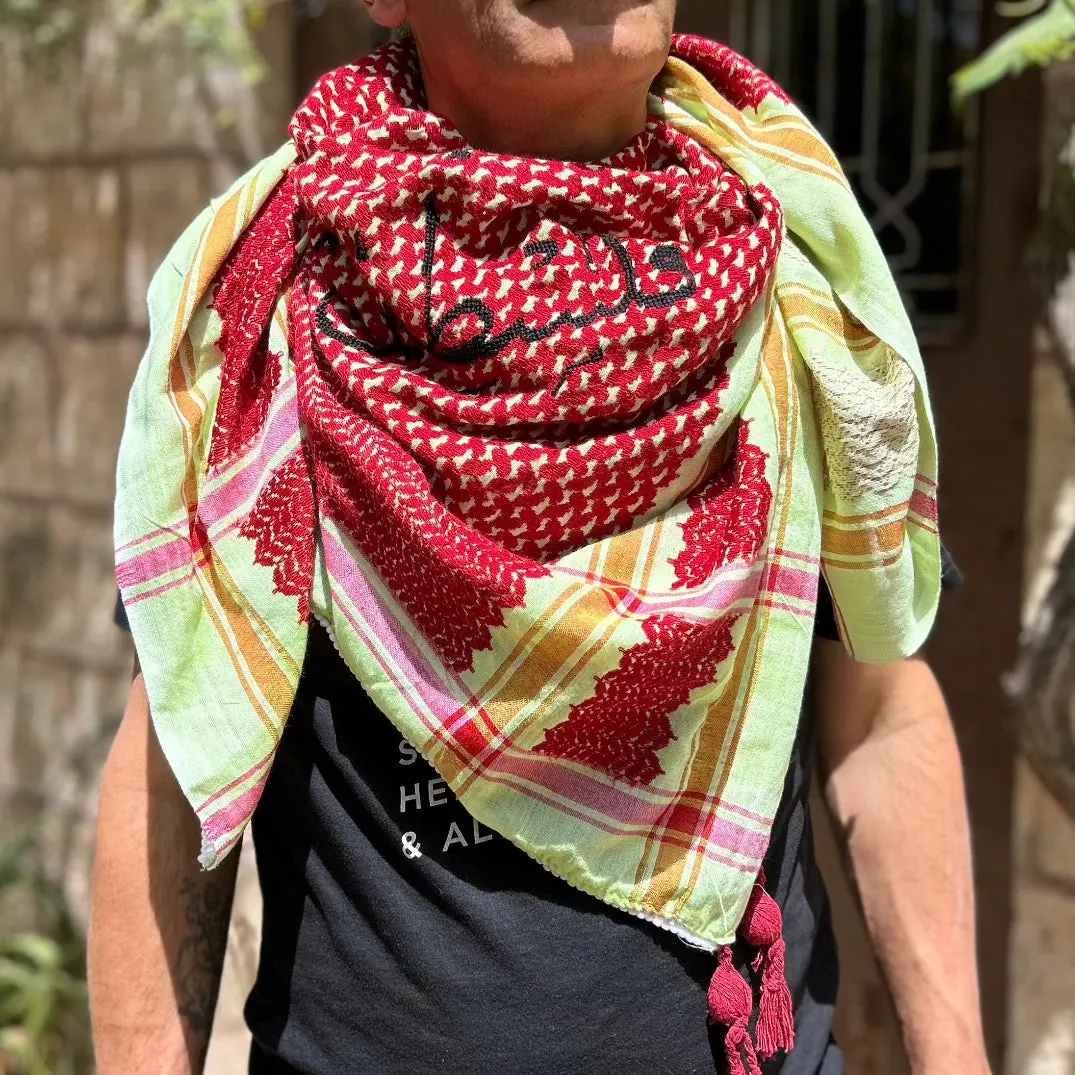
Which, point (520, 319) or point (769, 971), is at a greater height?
point (520, 319)

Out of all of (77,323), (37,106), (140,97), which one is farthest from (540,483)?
(37,106)

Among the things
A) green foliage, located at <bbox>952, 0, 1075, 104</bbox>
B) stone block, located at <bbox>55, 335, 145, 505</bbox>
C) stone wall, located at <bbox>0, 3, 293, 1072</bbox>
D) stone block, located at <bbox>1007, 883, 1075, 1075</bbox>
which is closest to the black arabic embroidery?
green foliage, located at <bbox>952, 0, 1075, 104</bbox>

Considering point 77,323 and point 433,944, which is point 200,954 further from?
point 77,323

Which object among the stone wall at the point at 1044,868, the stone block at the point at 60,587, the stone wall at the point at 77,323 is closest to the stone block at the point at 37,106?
the stone wall at the point at 77,323

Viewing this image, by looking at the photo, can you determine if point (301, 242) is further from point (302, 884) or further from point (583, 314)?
point (302, 884)

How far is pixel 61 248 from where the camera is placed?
3.04m

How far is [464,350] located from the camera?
1.09 metres

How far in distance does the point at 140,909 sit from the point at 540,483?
58 cm

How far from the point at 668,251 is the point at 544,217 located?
12 centimetres

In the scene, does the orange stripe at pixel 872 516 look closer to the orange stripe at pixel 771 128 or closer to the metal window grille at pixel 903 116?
the orange stripe at pixel 771 128

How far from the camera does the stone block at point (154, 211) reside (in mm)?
2727

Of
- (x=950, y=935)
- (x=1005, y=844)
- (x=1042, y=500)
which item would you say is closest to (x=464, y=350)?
(x=950, y=935)

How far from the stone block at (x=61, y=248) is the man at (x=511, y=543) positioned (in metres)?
1.88

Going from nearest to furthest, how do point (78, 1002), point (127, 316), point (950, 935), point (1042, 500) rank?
point (950, 935)
point (1042, 500)
point (127, 316)
point (78, 1002)
